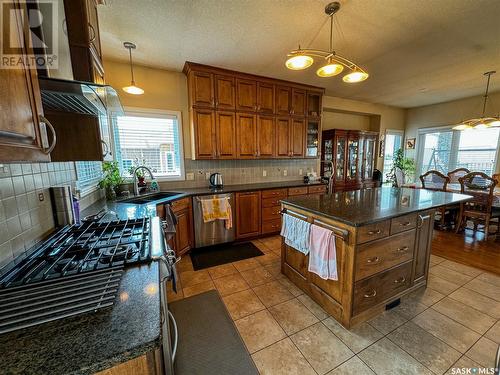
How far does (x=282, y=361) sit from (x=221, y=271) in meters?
1.32

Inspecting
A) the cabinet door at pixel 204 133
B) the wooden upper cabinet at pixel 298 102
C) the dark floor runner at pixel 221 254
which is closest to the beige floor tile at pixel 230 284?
the dark floor runner at pixel 221 254

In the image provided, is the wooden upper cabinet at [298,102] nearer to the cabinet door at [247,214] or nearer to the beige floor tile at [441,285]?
the cabinet door at [247,214]

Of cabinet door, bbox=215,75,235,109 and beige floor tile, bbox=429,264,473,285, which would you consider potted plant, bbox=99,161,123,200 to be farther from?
beige floor tile, bbox=429,264,473,285

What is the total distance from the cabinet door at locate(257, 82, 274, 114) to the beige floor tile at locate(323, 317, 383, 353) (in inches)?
123

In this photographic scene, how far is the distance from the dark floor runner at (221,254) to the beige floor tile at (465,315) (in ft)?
6.60

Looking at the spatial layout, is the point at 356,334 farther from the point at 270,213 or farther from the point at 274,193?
the point at 274,193

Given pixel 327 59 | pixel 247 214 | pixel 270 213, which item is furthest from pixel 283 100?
pixel 247 214

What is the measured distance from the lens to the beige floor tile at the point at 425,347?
1.43 metres

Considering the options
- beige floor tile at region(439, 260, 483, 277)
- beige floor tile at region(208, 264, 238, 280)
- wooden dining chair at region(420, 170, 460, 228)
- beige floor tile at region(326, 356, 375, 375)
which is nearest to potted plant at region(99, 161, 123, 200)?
beige floor tile at region(208, 264, 238, 280)

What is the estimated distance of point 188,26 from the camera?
216cm

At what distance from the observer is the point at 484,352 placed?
150 cm

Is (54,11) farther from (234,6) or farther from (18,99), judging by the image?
(234,6)

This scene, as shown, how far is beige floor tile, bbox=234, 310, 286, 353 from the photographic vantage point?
63.3 inches

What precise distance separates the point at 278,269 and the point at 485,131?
18.8ft
